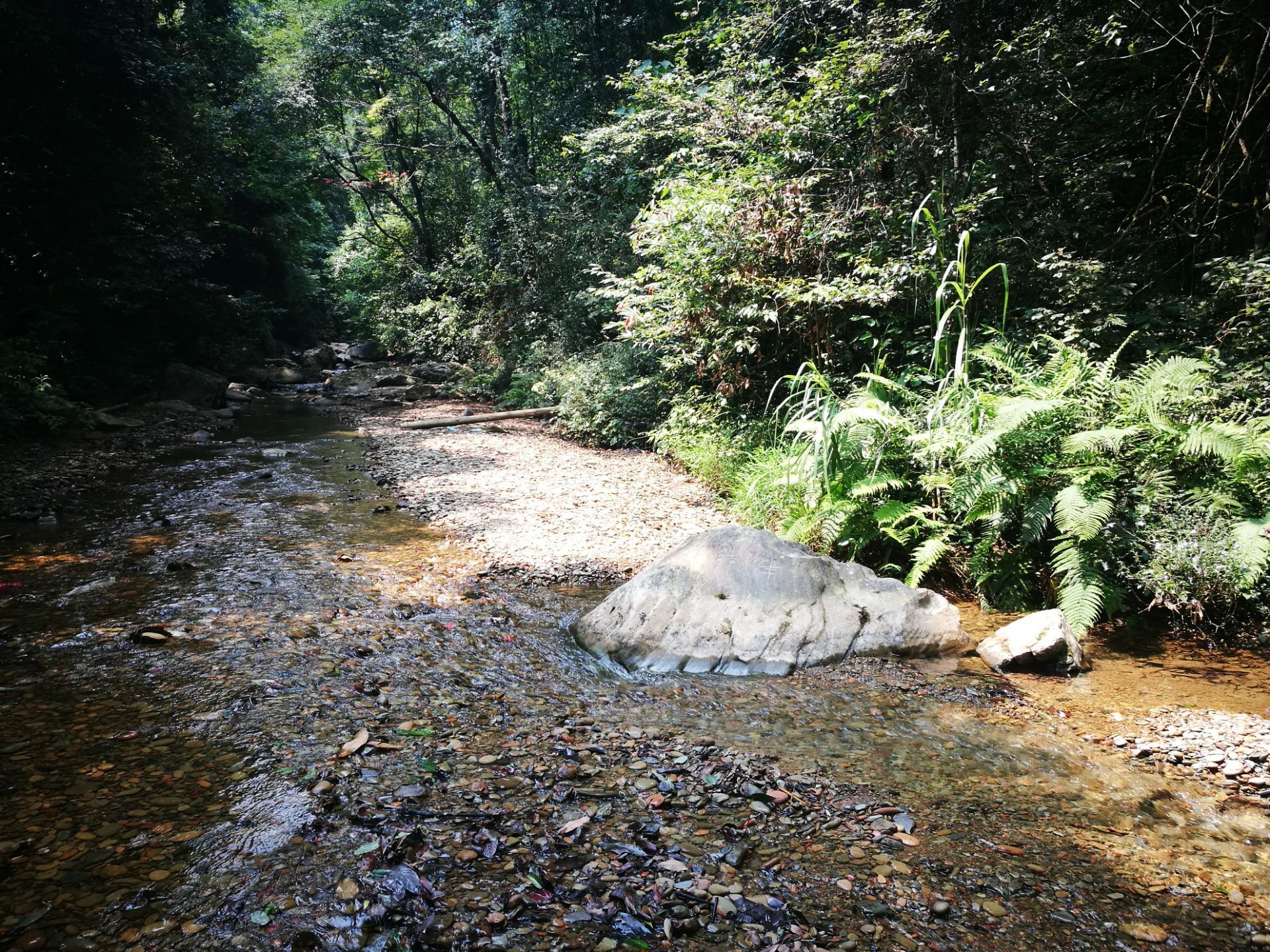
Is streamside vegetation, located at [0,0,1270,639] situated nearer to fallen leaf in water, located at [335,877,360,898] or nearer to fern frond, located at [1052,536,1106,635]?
fern frond, located at [1052,536,1106,635]

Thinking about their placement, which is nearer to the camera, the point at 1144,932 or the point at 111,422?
the point at 1144,932

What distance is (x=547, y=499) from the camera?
304 inches

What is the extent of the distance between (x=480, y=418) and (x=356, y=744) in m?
10.8

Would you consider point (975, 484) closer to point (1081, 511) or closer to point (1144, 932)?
point (1081, 511)

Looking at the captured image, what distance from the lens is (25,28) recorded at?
9719 millimetres

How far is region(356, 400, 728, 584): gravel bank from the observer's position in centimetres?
595

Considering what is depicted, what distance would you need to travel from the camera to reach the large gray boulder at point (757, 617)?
13.4ft

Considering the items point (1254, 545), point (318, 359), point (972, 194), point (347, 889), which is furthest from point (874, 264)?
point (318, 359)

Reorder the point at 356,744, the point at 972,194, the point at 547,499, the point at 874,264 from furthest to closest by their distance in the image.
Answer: the point at 547,499
the point at 874,264
the point at 972,194
the point at 356,744

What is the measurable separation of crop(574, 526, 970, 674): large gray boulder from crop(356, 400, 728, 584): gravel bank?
1.26m

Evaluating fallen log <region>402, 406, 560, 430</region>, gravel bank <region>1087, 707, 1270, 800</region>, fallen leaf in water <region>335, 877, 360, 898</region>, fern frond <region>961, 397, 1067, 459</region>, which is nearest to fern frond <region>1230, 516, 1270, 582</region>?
gravel bank <region>1087, 707, 1270, 800</region>

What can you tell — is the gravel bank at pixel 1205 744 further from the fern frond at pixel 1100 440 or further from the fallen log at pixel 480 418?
the fallen log at pixel 480 418

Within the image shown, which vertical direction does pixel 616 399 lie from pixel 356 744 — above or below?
above

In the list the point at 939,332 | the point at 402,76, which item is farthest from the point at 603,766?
the point at 402,76
